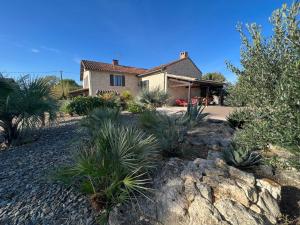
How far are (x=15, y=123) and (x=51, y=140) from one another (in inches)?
55.8

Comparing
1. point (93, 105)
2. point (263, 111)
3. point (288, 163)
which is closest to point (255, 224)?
point (288, 163)

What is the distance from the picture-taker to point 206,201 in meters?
2.86

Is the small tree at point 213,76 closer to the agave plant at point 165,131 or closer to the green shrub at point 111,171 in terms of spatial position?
the agave plant at point 165,131

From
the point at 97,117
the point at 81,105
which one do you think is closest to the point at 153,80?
the point at 81,105

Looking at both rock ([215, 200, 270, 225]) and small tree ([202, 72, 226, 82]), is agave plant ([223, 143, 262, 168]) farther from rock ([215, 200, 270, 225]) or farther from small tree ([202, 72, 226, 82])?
small tree ([202, 72, 226, 82])

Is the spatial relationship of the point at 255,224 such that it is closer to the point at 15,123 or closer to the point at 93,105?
the point at 15,123

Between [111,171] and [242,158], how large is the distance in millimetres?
2798

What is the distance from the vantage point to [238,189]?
301cm

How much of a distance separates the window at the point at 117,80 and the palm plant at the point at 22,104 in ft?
54.1

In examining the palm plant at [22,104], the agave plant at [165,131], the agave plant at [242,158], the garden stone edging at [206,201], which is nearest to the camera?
the garden stone edging at [206,201]

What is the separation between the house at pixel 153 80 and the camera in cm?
2077

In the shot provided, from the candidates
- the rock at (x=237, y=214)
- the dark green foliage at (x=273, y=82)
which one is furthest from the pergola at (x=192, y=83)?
the rock at (x=237, y=214)

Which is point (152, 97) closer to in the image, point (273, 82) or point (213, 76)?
point (273, 82)

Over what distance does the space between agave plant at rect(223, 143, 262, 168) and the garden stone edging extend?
1.93ft
